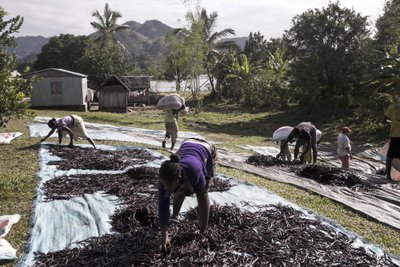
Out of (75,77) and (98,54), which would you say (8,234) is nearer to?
(75,77)

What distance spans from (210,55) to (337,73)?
15308 mm

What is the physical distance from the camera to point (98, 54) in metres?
36.2

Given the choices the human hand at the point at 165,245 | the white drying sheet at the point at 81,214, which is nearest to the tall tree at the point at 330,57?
the white drying sheet at the point at 81,214

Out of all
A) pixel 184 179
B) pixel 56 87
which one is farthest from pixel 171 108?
pixel 56 87

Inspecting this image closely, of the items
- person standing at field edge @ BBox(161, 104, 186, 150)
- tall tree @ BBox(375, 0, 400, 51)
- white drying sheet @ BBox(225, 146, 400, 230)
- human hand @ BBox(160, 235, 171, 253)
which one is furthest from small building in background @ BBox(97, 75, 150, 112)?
human hand @ BBox(160, 235, 171, 253)

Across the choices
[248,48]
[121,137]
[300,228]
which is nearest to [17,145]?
[121,137]

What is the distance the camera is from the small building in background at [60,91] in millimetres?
24500

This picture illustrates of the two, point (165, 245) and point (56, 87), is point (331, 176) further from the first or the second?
point (56, 87)

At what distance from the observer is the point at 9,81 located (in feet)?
20.2

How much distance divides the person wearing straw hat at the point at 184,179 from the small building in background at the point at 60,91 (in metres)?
21.7

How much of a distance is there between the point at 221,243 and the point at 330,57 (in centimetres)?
2027

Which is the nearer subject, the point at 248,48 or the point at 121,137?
the point at 121,137

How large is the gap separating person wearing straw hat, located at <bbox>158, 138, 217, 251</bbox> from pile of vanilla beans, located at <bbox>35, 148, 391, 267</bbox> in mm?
235

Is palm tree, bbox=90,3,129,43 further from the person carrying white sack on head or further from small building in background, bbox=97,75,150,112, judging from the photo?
the person carrying white sack on head
